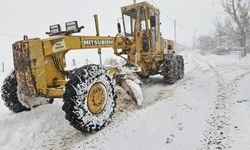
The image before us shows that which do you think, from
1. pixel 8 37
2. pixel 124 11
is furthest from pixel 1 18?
pixel 124 11

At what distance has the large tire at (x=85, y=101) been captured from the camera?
4535 mm

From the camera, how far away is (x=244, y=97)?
6.69 m

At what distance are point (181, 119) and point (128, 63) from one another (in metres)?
4.02

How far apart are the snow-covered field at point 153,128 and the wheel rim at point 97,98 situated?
40 cm

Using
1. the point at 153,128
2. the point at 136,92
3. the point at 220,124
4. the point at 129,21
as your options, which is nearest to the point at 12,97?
the point at 136,92

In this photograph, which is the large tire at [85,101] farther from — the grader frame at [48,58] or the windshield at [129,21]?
the windshield at [129,21]

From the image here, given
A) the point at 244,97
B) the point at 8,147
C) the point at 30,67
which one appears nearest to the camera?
the point at 8,147

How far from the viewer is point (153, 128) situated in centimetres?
473

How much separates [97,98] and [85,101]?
364 millimetres

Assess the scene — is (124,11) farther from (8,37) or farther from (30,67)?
(8,37)

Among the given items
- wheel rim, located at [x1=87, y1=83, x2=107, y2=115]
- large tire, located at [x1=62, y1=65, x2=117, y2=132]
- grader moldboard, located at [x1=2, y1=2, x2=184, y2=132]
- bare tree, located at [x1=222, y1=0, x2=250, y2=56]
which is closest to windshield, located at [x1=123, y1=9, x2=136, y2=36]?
grader moldboard, located at [x1=2, y1=2, x2=184, y2=132]

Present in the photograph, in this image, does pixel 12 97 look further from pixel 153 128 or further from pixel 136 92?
pixel 153 128

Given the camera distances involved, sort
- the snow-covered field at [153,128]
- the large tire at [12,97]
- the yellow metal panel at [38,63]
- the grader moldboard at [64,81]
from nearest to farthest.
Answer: the snow-covered field at [153,128], the grader moldboard at [64,81], the yellow metal panel at [38,63], the large tire at [12,97]

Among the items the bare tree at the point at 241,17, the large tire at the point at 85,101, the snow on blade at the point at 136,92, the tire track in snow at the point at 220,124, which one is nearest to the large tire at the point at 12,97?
the large tire at the point at 85,101
